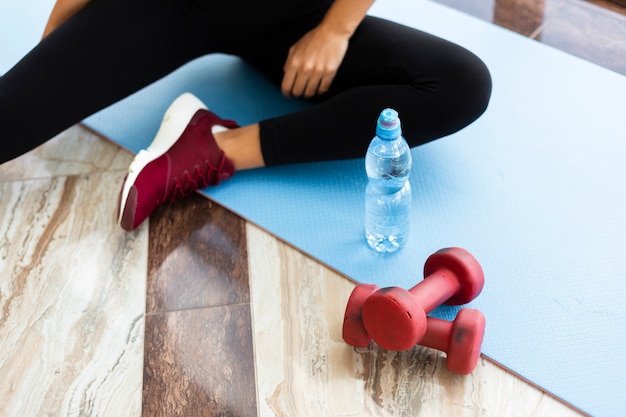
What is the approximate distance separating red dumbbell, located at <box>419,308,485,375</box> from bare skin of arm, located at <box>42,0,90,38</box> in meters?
0.91

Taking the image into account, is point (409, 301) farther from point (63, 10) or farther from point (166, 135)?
point (63, 10)

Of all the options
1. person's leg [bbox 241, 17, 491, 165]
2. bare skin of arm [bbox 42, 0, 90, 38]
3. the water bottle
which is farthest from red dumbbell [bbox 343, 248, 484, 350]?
bare skin of arm [bbox 42, 0, 90, 38]

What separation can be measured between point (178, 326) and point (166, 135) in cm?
41

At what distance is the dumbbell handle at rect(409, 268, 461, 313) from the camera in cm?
115

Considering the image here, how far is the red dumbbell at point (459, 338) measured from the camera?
111 cm

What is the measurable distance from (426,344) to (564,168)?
21.0 inches

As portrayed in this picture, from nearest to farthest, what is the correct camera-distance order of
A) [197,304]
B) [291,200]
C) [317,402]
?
[317,402]
[197,304]
[291,200]

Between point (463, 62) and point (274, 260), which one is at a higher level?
point (463, 62)

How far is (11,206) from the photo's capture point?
1505 mm

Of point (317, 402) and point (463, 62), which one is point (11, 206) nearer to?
point (317, 402)

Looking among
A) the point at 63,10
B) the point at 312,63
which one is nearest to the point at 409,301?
the point at 312,63

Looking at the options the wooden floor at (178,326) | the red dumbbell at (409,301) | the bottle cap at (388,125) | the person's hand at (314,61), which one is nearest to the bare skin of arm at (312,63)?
the person's hand at (314,61)

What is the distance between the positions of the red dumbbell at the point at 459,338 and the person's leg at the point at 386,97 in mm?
411

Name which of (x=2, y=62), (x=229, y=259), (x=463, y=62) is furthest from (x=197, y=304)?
(x=2, y=62)
